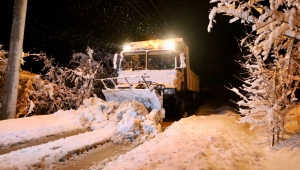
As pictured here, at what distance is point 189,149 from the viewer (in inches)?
195

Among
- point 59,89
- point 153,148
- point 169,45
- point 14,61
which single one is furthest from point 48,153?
point 59,89

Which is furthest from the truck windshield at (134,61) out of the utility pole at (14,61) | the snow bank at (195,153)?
the snow bank at (195,153)

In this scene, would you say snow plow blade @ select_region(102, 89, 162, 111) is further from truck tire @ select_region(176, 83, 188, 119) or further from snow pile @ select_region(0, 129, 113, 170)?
snow pile @ select_region(0, 129, 113, 170)

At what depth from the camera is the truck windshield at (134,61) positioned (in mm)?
10844

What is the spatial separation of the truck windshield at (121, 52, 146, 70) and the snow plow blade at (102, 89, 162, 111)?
1904 mm

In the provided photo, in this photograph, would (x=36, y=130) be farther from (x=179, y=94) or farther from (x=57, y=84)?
(x=57, y=84)

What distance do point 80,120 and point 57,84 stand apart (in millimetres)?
6280

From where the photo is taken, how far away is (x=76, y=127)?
804 cm


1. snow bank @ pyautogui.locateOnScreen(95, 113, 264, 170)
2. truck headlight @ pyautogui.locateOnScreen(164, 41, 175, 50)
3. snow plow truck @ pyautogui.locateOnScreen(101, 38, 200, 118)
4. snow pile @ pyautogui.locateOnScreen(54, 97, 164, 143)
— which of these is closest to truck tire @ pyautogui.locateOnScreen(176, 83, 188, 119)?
snow plow truck @ pyautogui.locateOnScreen(101, 38, 200, 118)

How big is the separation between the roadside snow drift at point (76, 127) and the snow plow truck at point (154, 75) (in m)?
0.63

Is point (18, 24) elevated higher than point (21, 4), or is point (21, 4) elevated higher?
point (21, 4)

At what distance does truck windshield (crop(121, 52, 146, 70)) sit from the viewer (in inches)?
427

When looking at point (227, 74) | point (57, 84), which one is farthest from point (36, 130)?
point (227, 74)

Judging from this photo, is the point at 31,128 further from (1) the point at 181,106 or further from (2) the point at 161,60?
(1) the point at 181,106
